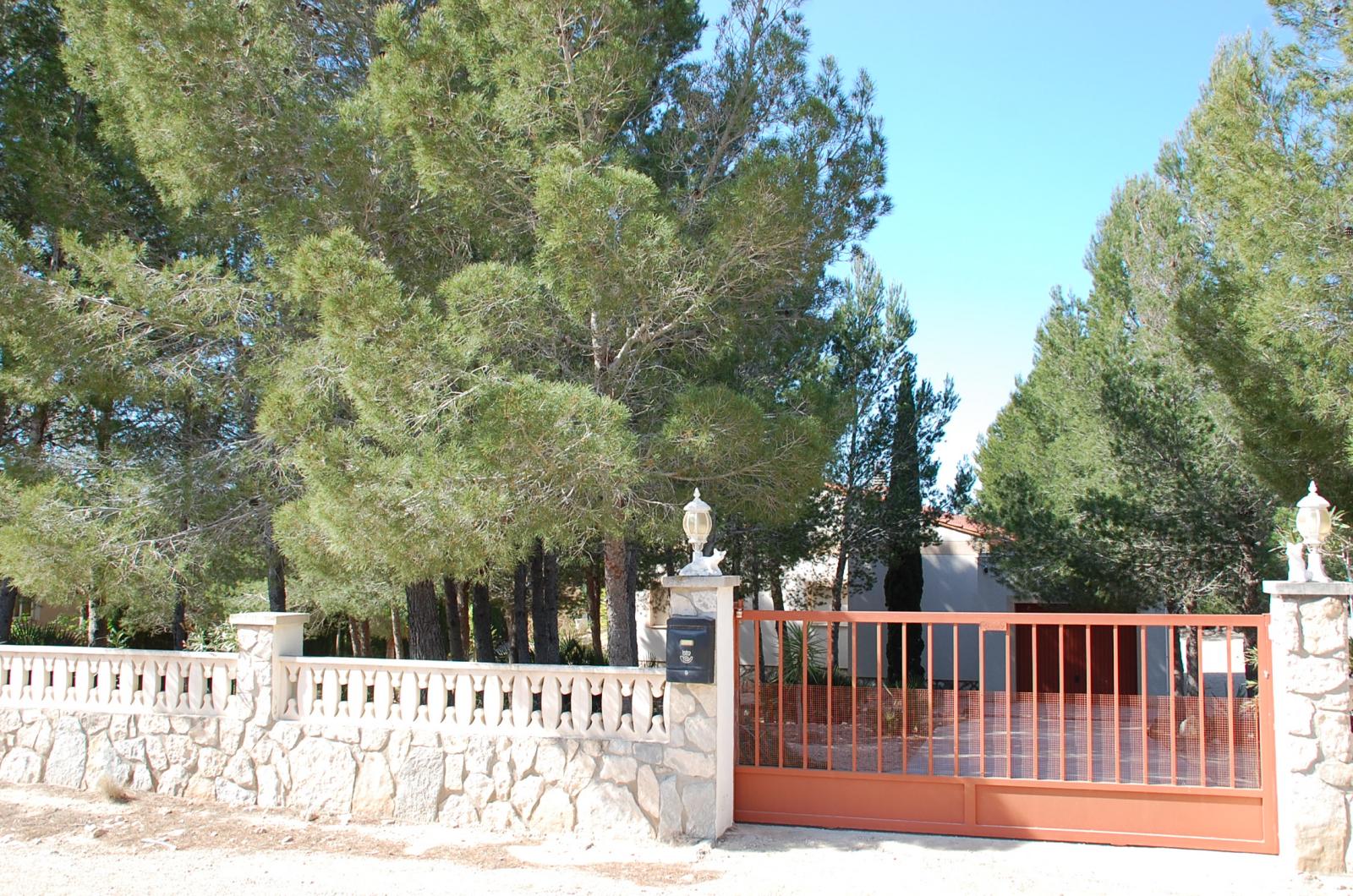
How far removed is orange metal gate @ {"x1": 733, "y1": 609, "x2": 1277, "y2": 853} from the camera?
6000mm

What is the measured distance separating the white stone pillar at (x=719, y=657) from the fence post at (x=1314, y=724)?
327 cm

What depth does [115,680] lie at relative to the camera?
827 centimetres

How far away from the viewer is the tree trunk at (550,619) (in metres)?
12.3

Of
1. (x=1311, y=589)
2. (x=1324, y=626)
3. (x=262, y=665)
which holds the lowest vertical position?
(x=262, y=665)

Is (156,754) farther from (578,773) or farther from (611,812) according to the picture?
(611,812)

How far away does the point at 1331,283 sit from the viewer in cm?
826

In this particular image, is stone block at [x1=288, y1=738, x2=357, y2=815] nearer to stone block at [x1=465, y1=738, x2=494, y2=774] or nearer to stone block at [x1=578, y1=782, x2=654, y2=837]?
stone block at [x1=465, y1=738, x2=494, y2=774]

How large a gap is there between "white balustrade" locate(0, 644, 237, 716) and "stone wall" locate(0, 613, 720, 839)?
0.30 ft

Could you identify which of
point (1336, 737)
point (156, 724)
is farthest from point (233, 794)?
point (1336, 737)

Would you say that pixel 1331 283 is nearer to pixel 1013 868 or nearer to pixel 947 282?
pixel 947 282

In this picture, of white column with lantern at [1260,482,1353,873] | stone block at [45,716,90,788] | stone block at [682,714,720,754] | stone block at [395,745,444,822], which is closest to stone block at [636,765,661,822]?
stone block at [682,714,720,754]

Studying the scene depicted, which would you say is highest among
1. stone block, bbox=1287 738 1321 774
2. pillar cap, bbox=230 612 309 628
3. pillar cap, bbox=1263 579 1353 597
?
pillar cap, bbox=1263 579 1353 597

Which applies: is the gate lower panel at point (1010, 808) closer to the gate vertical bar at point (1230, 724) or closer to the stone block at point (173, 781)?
the gate vertical bar at point (1230, 724)

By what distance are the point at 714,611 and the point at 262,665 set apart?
3578 millimetres
